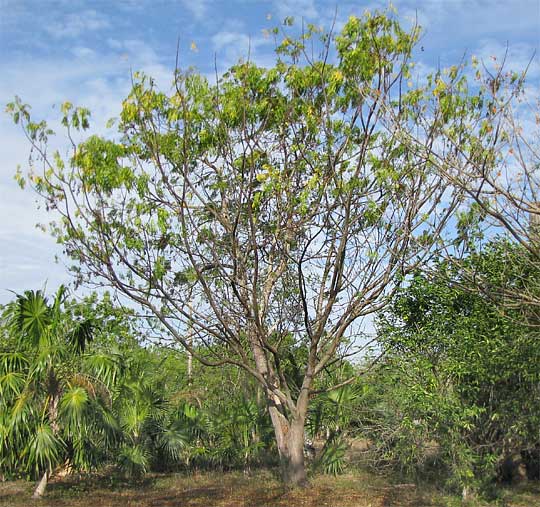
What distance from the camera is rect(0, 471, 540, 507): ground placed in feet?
35.1

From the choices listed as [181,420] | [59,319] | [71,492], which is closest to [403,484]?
[181,420]

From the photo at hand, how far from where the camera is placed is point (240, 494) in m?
11.8

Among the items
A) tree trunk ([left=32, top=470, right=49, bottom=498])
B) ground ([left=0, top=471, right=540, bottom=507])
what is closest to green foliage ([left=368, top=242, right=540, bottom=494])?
ground ([left=0, top=471, right=540, bottom=507])

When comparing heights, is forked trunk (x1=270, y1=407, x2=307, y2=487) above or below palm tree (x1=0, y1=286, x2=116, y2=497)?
below

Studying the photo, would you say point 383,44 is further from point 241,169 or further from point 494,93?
point 494,93

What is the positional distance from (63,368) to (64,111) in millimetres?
4238

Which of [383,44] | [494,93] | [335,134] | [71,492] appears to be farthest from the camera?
[71,492]

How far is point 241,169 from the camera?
35.8 feet

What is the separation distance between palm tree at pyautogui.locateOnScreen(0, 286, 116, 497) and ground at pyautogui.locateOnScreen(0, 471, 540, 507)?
83 centimetres

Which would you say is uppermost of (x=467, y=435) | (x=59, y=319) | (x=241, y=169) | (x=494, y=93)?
(x=241, y=169)

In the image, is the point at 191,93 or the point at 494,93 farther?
the point at 191,93

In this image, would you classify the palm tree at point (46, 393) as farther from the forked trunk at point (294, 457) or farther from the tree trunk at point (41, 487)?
the forked trunk at point (294, 457)

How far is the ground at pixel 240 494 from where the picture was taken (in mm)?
10695

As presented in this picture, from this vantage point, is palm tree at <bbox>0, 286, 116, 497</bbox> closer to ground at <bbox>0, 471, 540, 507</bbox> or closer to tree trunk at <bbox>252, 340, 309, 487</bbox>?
ground at <bbox>0, 471, 540, 507</bbox>
